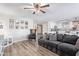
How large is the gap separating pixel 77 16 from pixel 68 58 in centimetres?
99

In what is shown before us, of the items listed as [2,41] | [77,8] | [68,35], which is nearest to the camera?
[77,8]

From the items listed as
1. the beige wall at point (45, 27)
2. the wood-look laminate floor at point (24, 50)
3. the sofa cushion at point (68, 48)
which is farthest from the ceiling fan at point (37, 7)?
the sofa cushion at point (68, 48)

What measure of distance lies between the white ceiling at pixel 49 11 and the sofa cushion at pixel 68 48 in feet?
2.55

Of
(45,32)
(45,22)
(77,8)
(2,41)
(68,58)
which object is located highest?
(77,8)

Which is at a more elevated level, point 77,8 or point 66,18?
point 77,8

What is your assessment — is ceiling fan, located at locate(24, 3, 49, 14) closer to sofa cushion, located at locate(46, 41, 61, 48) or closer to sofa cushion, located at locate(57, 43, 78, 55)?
sofa cushion, located at locate(46, 41, 61, 48)

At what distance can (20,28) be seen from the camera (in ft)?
8.40

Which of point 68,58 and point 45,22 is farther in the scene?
point 45,22

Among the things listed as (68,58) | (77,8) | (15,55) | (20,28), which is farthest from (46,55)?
(77,8)

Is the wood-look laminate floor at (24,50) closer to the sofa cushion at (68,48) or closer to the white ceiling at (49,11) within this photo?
the sofa cushion at (68,48)

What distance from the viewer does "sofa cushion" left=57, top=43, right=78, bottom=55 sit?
2.56 metres

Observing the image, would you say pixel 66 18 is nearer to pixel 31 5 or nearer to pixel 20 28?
pixel 31 5

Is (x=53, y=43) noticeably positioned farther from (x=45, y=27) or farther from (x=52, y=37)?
(x=45, y=27)

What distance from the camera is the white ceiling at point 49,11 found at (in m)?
2.33
